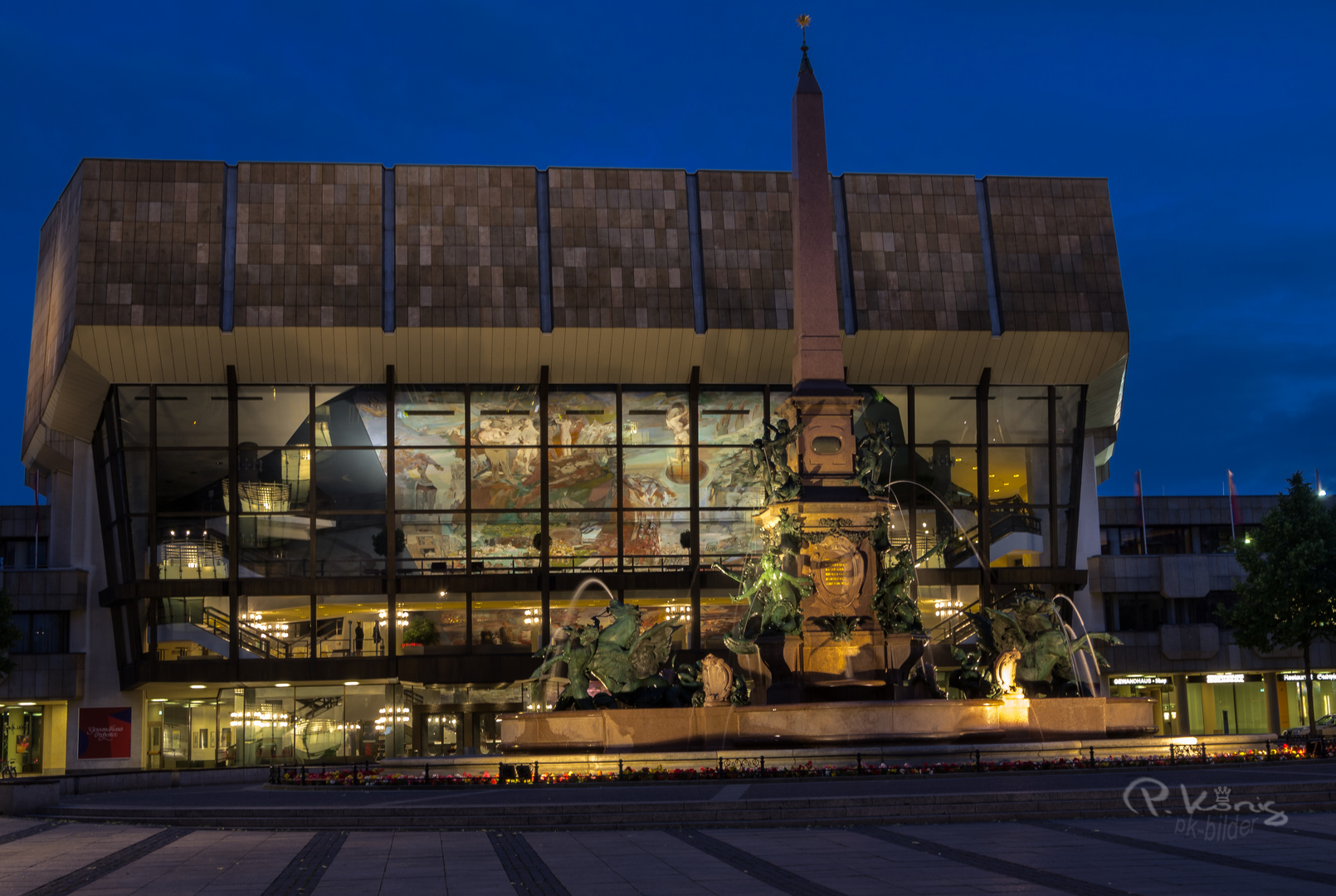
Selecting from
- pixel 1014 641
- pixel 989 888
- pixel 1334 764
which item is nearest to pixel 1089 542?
pixel 1014 641

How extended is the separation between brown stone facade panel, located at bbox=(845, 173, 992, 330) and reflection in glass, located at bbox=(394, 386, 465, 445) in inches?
625

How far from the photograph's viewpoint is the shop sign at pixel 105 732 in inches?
2110

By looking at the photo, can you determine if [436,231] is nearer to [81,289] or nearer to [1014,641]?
[81,289]

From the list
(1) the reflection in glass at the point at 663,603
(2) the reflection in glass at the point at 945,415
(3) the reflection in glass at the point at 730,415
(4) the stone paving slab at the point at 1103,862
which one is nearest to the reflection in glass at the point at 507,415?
(3) the reflection in glass at the point at 730,415

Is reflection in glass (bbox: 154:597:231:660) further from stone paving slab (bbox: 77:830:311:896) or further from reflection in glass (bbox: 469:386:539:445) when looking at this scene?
stone paving slab (bbox: 77:830:311:896)

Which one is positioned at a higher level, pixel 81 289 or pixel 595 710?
pixel 81 289

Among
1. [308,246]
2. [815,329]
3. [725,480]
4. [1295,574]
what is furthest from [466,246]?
[1295,574]

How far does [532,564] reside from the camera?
5328cm

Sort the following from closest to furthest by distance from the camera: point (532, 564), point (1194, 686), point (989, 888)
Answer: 1. point (989, 888)
2. point (532, 564)
3. point (1194, 686)

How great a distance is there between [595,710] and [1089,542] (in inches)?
1381

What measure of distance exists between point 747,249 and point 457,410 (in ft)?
41.5

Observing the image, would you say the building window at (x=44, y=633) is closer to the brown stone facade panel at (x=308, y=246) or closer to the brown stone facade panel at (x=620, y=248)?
the brown stone facade panel at (x=308, y=246)

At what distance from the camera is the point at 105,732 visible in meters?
53.8

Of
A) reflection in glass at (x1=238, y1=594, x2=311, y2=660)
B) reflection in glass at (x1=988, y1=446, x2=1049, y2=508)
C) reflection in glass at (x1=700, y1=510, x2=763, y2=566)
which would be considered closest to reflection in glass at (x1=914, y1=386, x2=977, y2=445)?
reflection in glass at (x1=988, y1=446, x2=1049, y2=508)
